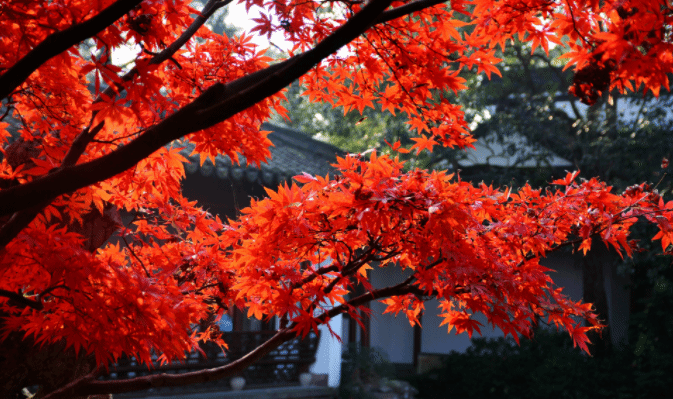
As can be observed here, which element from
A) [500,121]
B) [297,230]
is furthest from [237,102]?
[500,121]

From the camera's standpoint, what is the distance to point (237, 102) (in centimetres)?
165

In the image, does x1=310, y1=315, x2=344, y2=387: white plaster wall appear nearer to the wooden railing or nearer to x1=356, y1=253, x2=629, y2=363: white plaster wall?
the wooden railing

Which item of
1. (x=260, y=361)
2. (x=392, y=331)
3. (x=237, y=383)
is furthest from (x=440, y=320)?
(x=237, y=383)

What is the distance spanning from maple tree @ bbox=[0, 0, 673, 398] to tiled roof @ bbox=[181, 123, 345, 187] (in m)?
1.66

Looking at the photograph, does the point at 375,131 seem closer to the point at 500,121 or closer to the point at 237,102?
the point at 500,121

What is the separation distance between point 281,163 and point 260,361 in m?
3.17

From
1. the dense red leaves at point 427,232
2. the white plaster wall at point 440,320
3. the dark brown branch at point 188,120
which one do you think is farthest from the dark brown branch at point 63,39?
the white plaster wall at point 440,320

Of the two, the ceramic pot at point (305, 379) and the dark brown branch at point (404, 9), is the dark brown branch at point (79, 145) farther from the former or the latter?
the ceramic pot at point (305, 379)

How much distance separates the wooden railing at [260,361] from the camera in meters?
7.47

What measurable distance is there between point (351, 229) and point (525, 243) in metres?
1.03

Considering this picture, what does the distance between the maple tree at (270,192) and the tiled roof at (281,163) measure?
1.66 meters

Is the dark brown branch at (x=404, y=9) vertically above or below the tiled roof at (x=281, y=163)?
below

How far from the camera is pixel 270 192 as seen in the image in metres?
2.46

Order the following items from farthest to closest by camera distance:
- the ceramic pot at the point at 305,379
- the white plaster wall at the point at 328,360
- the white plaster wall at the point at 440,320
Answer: the white plaster wall at the point at 440,320 < the white plaster wall at the point at 328,360 < the ceramic pot at the point at 305,379
